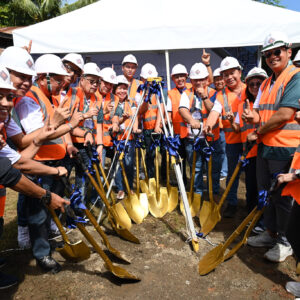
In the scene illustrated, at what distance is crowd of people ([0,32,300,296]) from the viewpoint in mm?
2049

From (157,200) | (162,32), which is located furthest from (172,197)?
(162,32)

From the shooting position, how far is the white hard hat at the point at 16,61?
208 cm

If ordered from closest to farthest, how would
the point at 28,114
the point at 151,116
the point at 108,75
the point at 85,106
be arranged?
the point at 28,114 → the point at 85,106 → the point at 108,75 → the point at 151,116

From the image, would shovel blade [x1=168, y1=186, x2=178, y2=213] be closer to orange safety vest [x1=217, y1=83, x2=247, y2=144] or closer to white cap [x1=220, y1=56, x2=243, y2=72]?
orange safety vest [x1=217, y1=83, x2=247, y2=144]

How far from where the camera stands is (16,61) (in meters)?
2.09

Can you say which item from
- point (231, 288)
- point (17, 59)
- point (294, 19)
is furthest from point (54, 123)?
point (294, 19)

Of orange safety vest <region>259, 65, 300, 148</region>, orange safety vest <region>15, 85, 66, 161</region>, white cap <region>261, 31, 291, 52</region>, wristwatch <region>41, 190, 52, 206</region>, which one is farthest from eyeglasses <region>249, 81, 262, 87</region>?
wristwatch <region>41, 190, 52, 206</region>

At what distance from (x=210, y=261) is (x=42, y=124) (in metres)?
2.12

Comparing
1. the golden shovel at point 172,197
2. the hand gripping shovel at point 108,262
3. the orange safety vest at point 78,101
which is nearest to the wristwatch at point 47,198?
the hand gripping shovel at point 108,262

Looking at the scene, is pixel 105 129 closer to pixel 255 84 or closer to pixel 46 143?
pixel 46 143

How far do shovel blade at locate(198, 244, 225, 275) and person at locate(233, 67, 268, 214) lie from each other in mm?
922

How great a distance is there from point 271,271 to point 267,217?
0.54m

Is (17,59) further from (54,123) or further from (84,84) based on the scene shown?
(84,84)

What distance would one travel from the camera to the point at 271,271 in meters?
2.51
